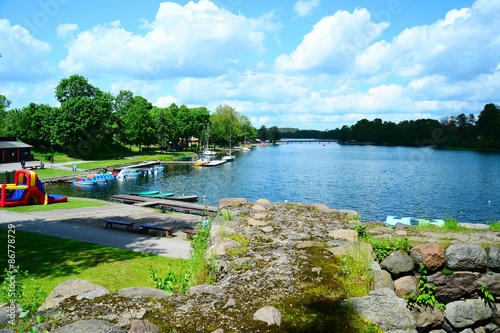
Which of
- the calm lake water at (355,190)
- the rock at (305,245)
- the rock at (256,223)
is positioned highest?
the rock at (256,223)

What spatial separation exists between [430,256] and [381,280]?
1430 mm

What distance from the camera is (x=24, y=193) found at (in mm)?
26547

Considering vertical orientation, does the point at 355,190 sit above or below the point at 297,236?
below

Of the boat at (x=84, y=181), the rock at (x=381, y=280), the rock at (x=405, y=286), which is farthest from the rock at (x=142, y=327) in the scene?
the boat at (x=84, y=181)

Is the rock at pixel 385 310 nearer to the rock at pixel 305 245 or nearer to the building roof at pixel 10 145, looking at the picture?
the rock at pixel 305 245

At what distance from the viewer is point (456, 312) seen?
22.6ft

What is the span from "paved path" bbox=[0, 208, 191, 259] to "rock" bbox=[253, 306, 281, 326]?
9.74m

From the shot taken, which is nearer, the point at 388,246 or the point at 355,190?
the point at 388,246

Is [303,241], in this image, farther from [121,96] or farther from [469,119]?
[469,119]

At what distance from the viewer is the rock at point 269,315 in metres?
5.04

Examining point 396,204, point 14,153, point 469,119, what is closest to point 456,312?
point 396,204

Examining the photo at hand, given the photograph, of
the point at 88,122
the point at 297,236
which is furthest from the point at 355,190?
the point at 88,122

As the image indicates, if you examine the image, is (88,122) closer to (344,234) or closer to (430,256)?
(344,234)

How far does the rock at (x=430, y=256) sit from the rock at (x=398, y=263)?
0.16m
